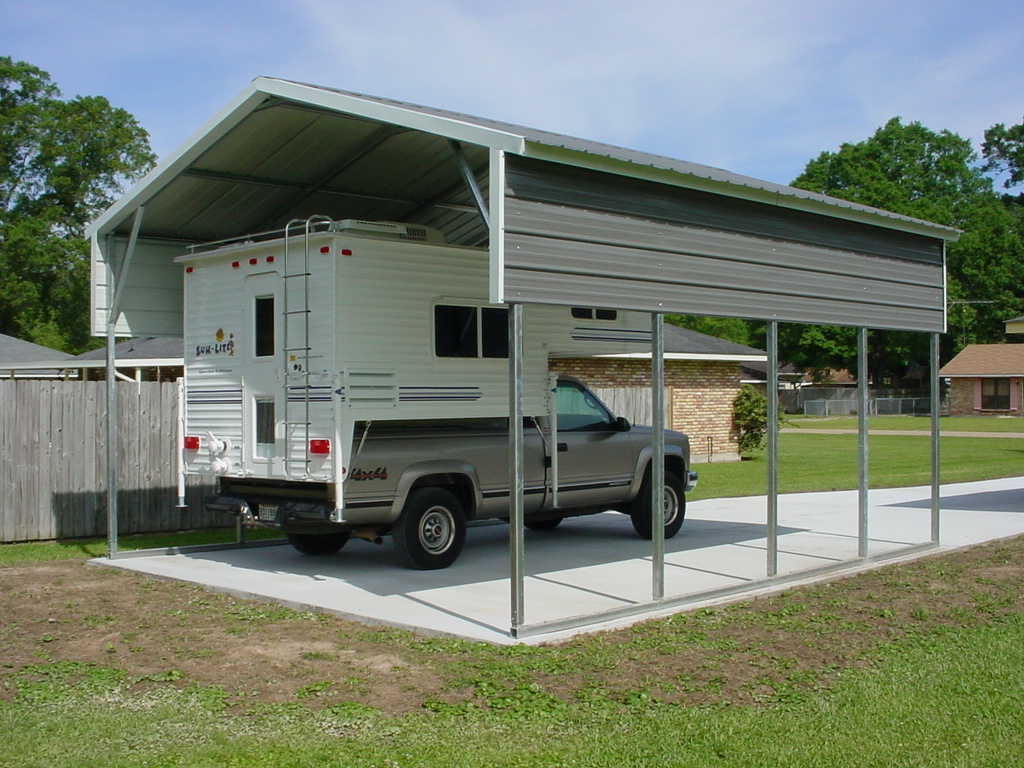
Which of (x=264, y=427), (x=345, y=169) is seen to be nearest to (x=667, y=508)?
(x=264, y=427)

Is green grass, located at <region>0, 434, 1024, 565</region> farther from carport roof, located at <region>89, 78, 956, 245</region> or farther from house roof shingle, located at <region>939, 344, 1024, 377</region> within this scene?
house roof shingle, located at <region>939, 344, 1024, 377</region>

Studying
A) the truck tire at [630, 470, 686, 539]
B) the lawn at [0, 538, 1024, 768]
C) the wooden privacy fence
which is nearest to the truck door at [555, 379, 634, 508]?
the truck tire at [630, 470, 686, 539]

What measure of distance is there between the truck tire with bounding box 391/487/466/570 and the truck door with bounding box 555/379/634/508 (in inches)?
54.5

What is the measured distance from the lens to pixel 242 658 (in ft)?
23.7

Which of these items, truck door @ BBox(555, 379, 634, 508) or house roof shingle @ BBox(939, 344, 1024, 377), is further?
house roof shingle @ BBox(939, 344, 1024, 377)

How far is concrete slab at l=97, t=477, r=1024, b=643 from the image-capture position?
873 cm

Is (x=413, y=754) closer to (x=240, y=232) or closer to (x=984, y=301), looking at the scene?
(x=240, y=232)

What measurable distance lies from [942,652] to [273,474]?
5.95 metres

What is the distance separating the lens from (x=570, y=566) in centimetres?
1098

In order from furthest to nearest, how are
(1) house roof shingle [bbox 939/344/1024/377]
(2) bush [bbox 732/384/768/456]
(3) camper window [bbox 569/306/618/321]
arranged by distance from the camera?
1. (1) house roof shingle [bbox 939/344/1024/377]
2. (2) bush [bbox 732/384/768/456]
3. (3) camper window [bbox 569/306/618/321]

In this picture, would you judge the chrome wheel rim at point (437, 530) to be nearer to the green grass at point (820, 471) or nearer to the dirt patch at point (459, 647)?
the dirt patch at point (459, 647)

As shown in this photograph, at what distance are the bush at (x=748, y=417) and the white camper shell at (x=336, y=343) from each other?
1663cm

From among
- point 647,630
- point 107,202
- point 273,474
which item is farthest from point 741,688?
point 107,202

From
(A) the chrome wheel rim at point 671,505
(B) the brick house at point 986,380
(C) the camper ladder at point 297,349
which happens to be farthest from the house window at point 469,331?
(B) the brick house at point 986,380
